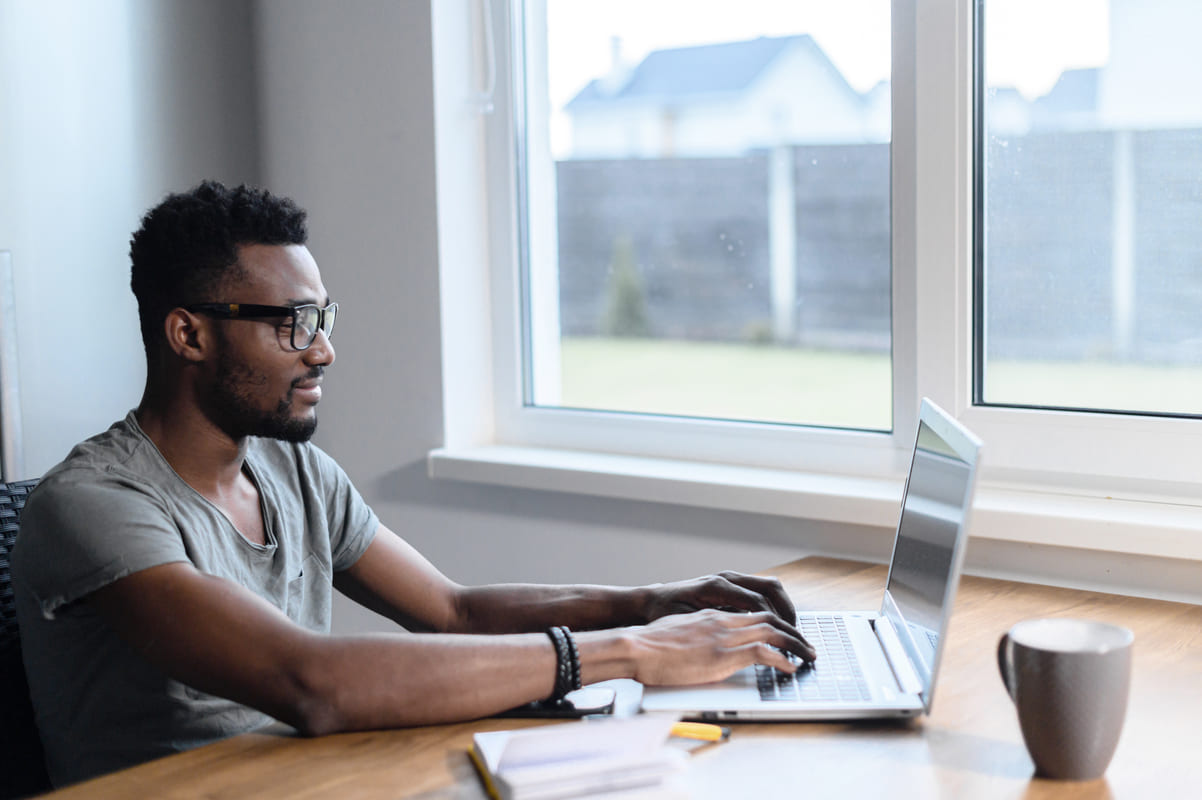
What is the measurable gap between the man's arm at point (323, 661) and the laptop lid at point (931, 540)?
24 cm

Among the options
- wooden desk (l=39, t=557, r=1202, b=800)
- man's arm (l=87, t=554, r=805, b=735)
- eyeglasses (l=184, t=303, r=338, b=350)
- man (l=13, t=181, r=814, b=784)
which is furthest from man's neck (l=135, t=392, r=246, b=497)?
wooden desk (l=39, t=557, r=1202, b=800)

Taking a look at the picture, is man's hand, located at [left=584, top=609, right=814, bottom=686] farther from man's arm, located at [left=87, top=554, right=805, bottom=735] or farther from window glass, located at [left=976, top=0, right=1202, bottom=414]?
window glass, located at [left=976, top=0, right=1202, bottom=414]

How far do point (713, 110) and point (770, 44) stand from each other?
6.3 inches

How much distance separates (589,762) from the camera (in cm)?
98

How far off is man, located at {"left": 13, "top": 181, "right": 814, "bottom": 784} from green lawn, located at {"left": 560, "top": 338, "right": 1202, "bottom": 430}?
2.12 feet

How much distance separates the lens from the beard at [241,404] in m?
1.43

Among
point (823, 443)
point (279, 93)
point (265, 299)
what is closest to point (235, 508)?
point (265, 299)

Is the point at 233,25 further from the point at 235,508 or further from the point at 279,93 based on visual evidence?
the point at 235,508

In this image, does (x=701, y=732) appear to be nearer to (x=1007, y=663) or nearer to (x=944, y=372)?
(x=1007, y=663)

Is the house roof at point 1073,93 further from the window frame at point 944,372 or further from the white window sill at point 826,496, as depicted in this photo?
the white window sill at point 826,496

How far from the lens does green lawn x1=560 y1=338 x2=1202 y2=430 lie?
1774 mm

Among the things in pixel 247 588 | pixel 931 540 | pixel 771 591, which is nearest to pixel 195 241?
pixel 247 588

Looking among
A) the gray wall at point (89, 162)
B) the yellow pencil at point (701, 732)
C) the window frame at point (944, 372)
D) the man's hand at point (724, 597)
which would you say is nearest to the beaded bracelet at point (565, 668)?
the yellow pencil at point (701, 732)

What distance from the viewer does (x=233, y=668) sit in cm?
118
